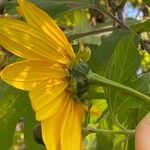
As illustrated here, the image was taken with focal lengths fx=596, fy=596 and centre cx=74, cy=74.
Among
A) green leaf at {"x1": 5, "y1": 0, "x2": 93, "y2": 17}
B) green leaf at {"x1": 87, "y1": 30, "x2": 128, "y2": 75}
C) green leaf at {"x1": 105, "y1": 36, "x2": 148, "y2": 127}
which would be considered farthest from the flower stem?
green leaf at {"x1": 5, "y1": 0, "x2": 93, "y2": 17}

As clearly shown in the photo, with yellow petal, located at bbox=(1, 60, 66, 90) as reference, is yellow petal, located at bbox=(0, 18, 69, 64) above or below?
above

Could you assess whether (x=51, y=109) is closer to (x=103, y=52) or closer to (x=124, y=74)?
(x=124, y=74)

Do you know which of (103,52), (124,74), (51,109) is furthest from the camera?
(103,52)

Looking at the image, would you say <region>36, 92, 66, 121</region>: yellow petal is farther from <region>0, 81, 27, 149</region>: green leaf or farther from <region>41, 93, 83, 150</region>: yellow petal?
<region>0, 81, 27, 149</region>: green leaf

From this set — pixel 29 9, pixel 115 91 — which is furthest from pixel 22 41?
pixel 115 91

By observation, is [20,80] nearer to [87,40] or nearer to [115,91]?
[115,91]

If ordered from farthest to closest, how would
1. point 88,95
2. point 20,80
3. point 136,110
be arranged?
point 136,110
point 88,95
point 20,80

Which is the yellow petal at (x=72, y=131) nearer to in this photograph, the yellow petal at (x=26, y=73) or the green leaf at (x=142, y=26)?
the yellow petal at (x=26, y=73)

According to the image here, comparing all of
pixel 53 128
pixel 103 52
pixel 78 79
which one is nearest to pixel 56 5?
pixel 103 52
